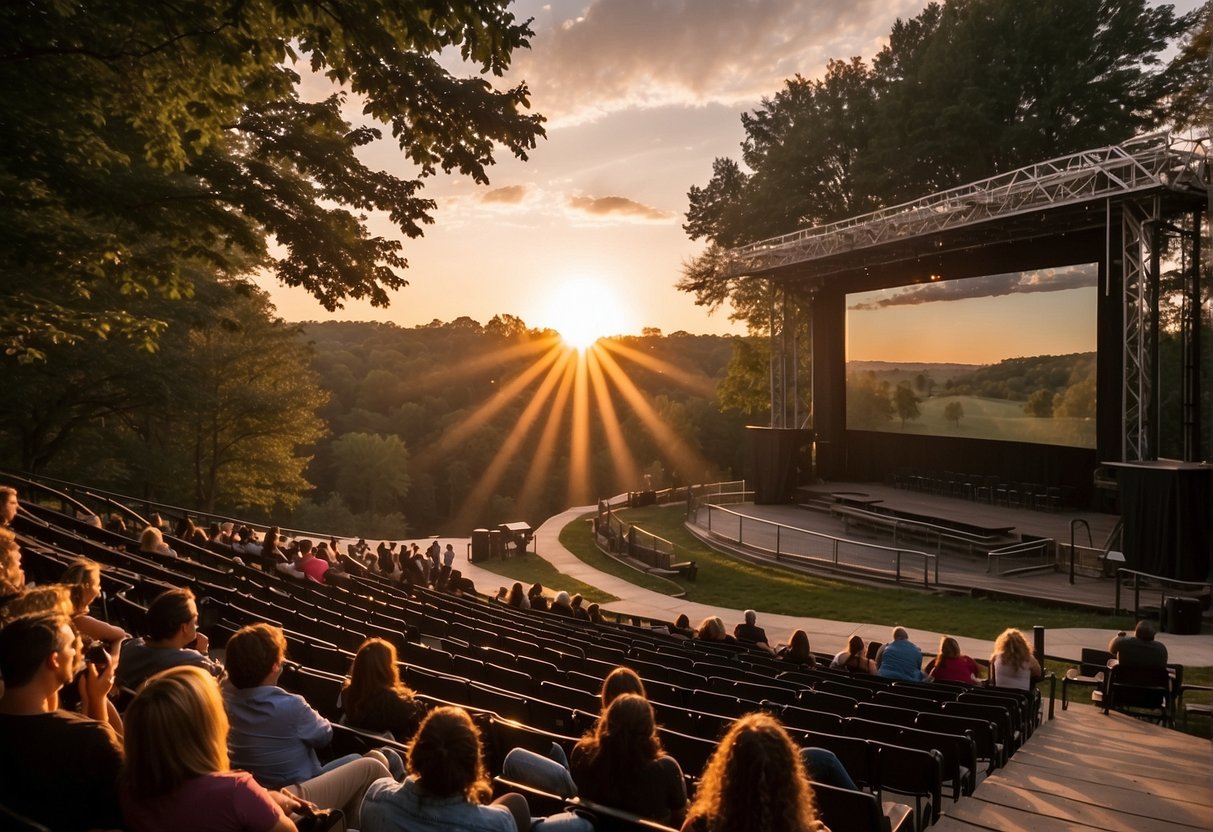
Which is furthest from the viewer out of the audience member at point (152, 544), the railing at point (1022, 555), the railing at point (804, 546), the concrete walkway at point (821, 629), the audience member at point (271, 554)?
the railing at point (804, 546)

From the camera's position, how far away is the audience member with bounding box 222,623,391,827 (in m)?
3.70

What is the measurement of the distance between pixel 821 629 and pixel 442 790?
14071mm

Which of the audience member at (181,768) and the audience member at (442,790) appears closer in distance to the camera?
the audience member at (181,768)

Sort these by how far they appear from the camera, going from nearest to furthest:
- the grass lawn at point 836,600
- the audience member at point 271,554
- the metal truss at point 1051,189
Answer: the audience member at point 271,554
the grass lawn at point 836,600
the metal truss at point 1051,189

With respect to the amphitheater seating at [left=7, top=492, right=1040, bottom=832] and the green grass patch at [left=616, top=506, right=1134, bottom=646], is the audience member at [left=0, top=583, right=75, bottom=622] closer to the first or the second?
the amphitheater seating at [left=7, top=492, right=1040, bottom=832]

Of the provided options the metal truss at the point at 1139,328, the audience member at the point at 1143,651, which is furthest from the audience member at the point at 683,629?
the metal truss at the point at 1139,328

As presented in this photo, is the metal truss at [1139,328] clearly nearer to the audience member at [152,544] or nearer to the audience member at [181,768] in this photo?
the audience member at [152,544]

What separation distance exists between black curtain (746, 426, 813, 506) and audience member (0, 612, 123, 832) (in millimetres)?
30776

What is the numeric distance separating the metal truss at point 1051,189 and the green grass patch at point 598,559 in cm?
1268

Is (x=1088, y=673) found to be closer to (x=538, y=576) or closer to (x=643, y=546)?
(x=643, y=546)

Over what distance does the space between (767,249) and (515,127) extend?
22202 millimetres

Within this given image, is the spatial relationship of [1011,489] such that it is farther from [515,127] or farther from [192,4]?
[192,4]

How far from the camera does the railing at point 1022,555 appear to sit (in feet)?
64.7

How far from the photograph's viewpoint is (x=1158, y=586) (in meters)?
17.9
